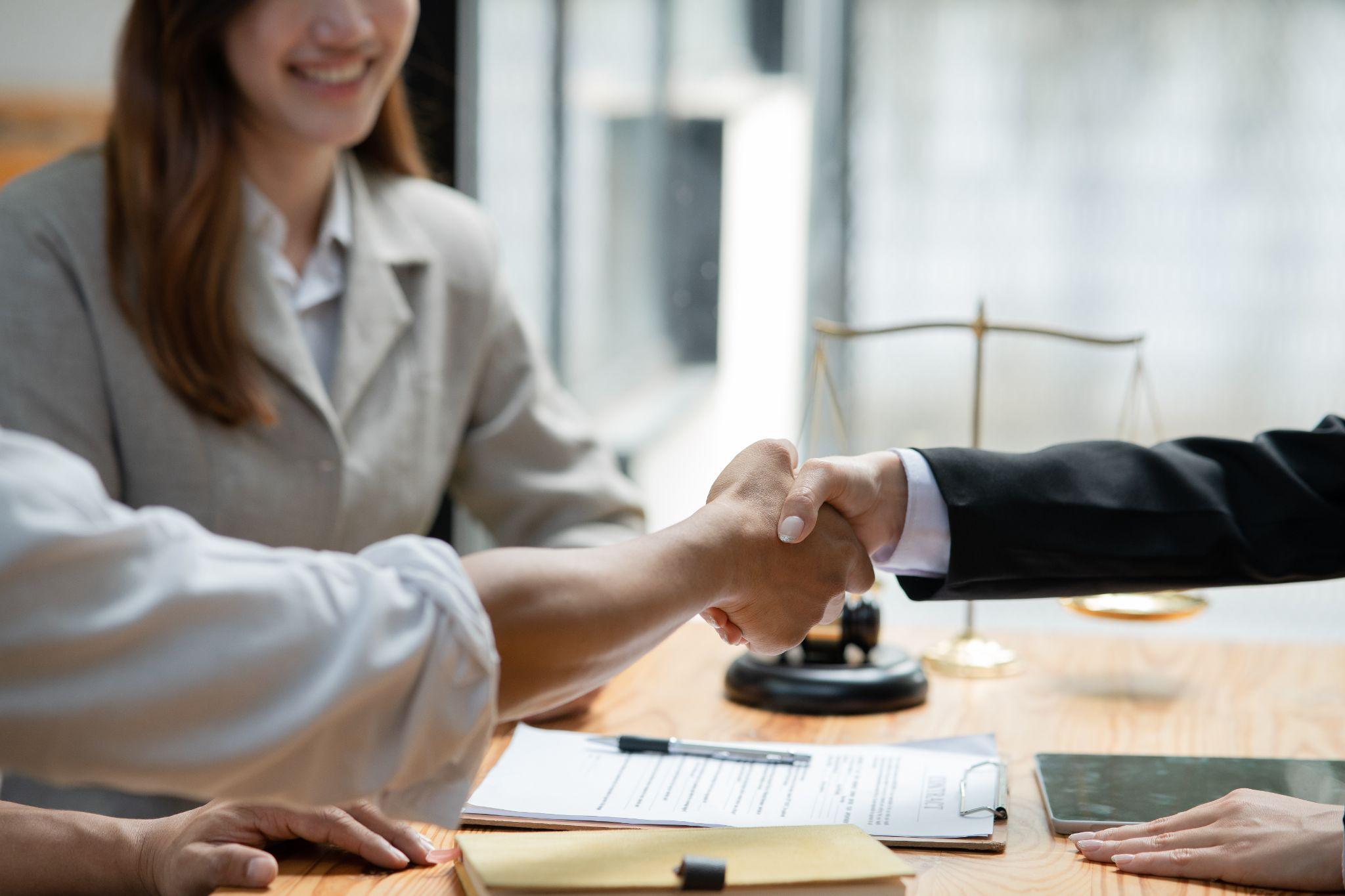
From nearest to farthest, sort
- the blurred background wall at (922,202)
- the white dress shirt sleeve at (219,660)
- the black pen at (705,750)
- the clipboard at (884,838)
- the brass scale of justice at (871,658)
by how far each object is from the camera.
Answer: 1. the white dress shirt sleeve at (219,660)
2. the clipboard at (884,838)
3. the black pen at (705,750)
4. the brass scale of justice at (871,658)
5. the blurred background wall at (922,202)

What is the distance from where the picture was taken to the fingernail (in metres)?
0.87

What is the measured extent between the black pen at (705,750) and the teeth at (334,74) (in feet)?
2.87

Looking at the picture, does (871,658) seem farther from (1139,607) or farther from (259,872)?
(259,872)

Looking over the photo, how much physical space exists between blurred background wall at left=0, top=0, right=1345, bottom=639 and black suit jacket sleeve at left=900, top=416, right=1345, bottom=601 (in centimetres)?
93

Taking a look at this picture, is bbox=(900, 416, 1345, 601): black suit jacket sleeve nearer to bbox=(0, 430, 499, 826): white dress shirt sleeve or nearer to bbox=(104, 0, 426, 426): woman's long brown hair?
bbox=(0, 430, 499, 826): white dress shirt sleeve

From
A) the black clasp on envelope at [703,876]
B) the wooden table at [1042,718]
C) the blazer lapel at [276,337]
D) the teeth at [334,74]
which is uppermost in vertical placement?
the teeth at [334,74]

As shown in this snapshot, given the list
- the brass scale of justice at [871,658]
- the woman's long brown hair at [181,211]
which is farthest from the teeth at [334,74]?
the brass scale of justice at [871,658]

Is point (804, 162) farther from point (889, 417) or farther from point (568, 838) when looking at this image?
point (568, 838)

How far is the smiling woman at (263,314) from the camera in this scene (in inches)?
57.4

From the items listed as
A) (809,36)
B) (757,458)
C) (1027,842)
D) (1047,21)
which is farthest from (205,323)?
(1047,21)

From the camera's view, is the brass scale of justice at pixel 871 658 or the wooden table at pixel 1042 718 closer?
the wooden table at pixel 1042 718

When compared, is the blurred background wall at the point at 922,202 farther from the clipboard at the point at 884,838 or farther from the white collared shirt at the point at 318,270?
the clipboard at the point at 884,838

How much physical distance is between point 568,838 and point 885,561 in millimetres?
484

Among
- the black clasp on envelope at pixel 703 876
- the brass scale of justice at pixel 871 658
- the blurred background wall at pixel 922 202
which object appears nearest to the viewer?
the black clasp on envelope at pixel 703 876
